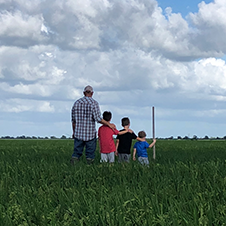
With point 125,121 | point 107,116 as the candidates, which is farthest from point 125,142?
point 107,116

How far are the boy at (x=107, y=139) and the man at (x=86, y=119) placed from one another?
0.16m

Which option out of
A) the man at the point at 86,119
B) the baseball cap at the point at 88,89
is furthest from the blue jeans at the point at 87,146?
the baseball cap at the point at 88,89

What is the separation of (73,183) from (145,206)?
2794mm

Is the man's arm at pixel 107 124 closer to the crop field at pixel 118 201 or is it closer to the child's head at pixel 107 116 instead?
the child's head at pixel 107 116

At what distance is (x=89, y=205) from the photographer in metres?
5.09

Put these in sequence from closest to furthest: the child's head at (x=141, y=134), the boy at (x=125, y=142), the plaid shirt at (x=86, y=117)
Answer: the plaid shirt at (x=86, y=117), the boy at (x=125, y=142), the child's head at (x=141, y=134)

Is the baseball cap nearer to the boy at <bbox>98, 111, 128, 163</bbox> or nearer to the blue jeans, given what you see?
the boy at <bbox>98, 111, 128, 163</bbox>

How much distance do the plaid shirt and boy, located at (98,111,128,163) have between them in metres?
0.21

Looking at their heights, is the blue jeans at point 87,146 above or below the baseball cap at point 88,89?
below

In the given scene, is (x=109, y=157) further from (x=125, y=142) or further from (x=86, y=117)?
(x=86, y=117)

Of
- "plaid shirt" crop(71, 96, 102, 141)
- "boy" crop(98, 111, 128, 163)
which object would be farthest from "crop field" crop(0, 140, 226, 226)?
"plaid shirt" crop(71, 96, 102, 141)

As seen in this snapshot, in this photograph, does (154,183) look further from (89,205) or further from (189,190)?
(89,205)

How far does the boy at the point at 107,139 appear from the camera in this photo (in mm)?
10344

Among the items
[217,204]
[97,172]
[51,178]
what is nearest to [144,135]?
[97,172]
